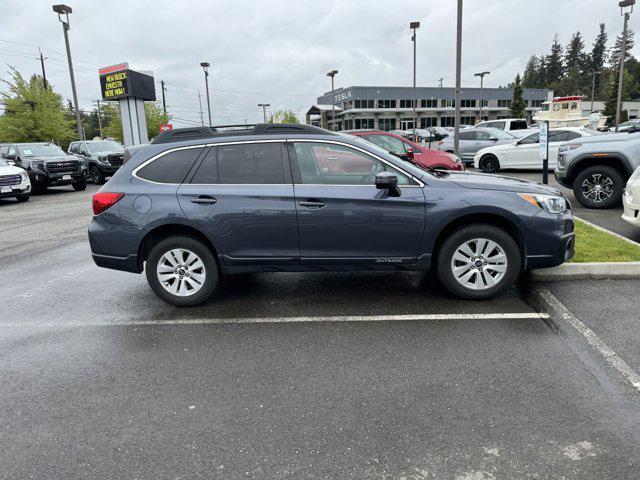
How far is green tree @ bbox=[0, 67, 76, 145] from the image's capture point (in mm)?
28328

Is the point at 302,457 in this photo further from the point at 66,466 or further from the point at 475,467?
the point at 66,466

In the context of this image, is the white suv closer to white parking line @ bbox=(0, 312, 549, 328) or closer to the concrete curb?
white parking line @ bbox=(0, 312, 549, 328)

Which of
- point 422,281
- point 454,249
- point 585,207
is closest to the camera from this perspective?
point 454,249

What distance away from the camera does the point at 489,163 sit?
17375mm

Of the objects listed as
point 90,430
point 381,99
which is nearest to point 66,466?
point 90,430

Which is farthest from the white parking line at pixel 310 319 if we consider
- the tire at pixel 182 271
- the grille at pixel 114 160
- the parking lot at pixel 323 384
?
the grille at pixel 114 160

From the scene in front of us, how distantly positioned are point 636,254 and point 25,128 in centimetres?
3144

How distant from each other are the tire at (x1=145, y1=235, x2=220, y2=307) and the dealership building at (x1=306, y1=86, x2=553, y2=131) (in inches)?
2699

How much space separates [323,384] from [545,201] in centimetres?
298

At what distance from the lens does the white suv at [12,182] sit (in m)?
14.6

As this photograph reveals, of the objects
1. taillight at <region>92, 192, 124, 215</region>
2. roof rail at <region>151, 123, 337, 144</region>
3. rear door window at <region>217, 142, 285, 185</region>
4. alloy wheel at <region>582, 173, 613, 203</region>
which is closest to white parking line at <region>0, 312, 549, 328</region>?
taillight at <region>92, 192, 124, 215</region>

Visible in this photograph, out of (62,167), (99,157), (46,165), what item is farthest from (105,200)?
(99,157)

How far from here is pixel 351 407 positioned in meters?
3.21

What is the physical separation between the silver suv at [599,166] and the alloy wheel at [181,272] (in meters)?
7.82
